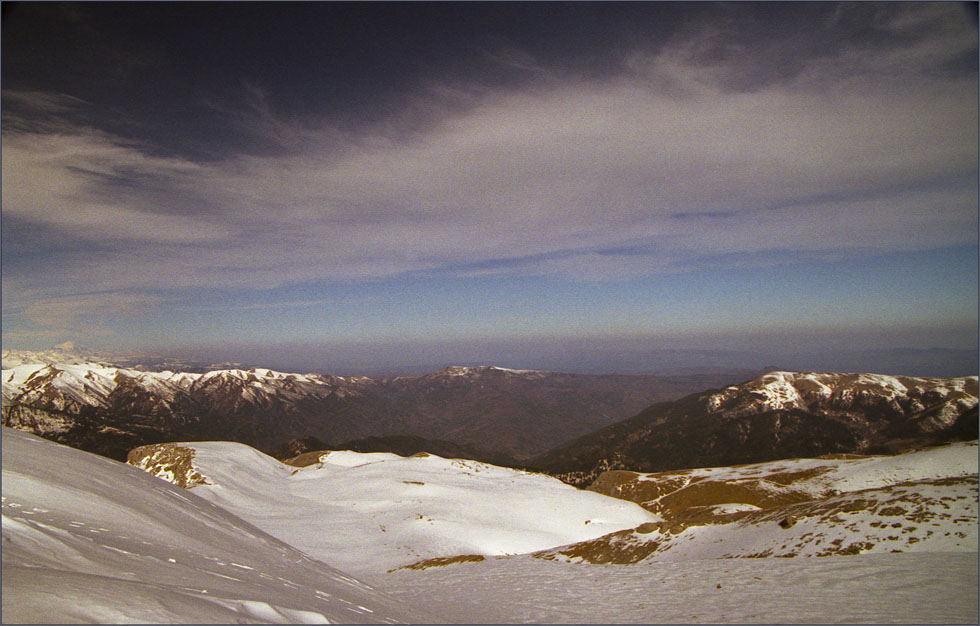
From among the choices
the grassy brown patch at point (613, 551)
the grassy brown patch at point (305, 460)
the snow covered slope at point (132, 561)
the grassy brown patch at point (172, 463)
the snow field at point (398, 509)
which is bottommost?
the grassy brown patch at point (305, 460)

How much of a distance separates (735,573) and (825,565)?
110 inches

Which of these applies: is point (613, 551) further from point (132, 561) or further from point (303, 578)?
point (132, 561)

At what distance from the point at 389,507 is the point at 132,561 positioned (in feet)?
117

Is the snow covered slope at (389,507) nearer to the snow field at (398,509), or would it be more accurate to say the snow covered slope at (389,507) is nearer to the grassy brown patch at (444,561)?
the snow field at (398,509)

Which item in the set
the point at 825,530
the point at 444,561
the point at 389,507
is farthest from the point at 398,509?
the point at 825,530

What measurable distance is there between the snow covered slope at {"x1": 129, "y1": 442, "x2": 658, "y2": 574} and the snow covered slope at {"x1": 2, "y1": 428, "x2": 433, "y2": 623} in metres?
17.6

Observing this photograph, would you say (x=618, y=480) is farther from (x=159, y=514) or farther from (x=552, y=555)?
(x=159, y=514)

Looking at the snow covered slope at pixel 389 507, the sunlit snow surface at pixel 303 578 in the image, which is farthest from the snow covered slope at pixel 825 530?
the snow covered slope at pixel 389 507

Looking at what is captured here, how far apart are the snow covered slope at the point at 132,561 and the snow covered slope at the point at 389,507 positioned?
1763 centimetres

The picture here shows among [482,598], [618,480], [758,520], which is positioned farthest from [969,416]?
[482,598]

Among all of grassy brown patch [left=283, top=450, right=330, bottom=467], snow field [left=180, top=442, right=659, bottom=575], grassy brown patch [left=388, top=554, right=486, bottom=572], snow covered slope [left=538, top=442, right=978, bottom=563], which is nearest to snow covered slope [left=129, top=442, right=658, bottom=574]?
snow field [left=180, top=442, right=659, bottom=575]

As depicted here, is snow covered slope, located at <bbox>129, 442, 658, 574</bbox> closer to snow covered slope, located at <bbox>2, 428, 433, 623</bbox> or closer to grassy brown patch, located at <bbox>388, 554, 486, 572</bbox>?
grassy brown patch, located at <bbox>388, 554, 486, 572</bbox>

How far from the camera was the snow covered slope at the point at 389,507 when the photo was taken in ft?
101

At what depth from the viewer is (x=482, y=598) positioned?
16391 mm
